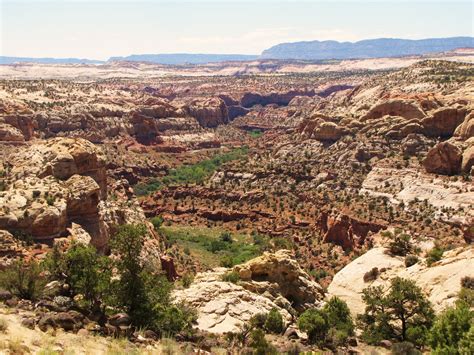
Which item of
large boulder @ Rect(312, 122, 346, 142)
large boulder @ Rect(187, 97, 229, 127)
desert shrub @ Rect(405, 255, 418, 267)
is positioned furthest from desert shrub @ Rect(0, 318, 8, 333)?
large boulder @ Rect(187, 97, 229, 127)

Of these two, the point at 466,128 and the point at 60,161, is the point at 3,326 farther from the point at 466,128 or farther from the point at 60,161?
the point at 466,128

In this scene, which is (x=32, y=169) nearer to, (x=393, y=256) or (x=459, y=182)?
(x=393, y=256)

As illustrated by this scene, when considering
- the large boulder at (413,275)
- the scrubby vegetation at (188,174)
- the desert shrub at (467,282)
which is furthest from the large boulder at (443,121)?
the desert shrub at (467,282)

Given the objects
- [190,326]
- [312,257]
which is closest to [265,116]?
[312,257]

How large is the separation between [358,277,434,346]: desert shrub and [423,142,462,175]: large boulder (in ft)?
127

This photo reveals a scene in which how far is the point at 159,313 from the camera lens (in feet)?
75.5

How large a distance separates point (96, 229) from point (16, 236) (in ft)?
22.4

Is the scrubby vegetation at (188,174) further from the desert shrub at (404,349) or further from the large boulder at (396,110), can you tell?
the desert shrub at (404,349)

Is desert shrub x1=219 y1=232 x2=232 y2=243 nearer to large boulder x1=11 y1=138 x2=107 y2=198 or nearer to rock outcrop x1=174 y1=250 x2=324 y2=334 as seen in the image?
large boulder x1=11 y1=138 x2=107 y2=198

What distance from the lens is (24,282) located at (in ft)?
79.4

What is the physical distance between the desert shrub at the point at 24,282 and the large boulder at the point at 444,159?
53.4 meters

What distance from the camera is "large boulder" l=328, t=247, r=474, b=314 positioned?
101ft

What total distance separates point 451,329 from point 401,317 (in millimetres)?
8061

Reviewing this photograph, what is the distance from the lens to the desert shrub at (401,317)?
27.0m
